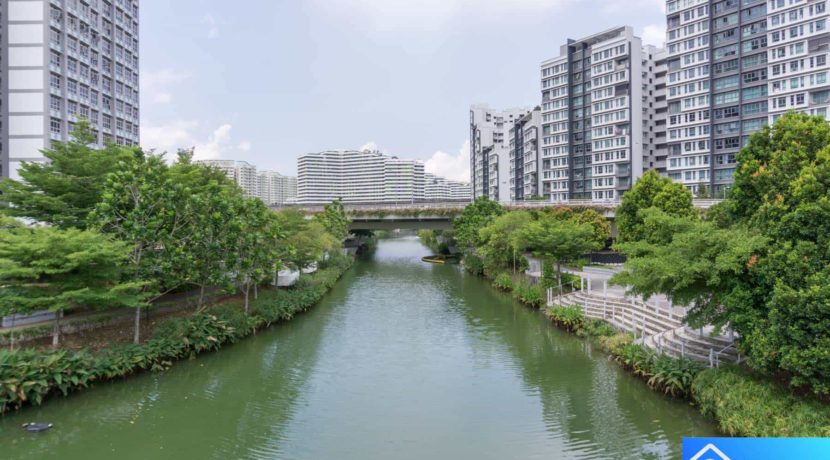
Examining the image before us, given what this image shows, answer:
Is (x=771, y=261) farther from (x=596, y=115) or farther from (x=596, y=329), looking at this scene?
(x=596, y=115)

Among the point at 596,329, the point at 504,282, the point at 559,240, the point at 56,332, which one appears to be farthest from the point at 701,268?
the point at 504,282

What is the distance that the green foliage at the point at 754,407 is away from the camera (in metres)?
10.9

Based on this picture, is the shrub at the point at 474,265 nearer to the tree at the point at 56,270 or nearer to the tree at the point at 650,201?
the tree at the point at 650,201

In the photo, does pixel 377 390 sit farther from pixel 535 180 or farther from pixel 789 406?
pixel 535 180

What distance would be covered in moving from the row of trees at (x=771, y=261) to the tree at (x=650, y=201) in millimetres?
15435

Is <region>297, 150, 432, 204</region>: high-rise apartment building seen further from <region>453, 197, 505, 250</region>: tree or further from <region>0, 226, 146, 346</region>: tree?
<region>0, 226, 146, 346</region>: tree

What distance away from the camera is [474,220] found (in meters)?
47.4

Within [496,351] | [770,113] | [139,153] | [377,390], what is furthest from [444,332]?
[770,113]

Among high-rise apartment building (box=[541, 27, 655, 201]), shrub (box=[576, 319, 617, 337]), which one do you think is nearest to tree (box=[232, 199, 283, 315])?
shrub (box=[576, 319, 617, 337])

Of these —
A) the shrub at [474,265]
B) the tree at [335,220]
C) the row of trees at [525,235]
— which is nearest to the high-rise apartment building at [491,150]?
the row of trees at [525,235]

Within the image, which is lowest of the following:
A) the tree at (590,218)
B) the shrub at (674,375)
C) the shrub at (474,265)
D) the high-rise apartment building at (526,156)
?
the shrub at (674,375)

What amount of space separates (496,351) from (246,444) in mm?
11462

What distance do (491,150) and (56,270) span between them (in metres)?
112

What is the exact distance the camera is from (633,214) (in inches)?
1262
